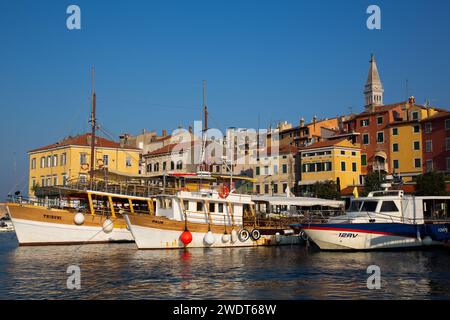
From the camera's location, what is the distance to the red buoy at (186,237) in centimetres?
3456

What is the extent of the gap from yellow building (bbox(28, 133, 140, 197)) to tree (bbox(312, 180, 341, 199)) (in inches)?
927

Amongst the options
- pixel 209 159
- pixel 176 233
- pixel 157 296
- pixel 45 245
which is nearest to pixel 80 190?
pixel 45 245

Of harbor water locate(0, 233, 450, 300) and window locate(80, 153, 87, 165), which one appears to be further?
window locate(80, 153, 87, 165)

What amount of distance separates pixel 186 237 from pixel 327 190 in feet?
108

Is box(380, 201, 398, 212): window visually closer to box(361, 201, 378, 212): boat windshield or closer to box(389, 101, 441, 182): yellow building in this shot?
box(361, 201, 378, 212): boat windshield

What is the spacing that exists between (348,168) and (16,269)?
5166 cm

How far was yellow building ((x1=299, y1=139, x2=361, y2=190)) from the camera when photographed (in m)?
69.2

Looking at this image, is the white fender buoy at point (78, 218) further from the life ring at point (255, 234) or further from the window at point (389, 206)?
the window at point (389, 206)

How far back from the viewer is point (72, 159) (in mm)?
71938

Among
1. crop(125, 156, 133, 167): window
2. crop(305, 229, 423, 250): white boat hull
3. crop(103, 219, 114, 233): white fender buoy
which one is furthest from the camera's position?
crop(125, 156, 133, 167): window

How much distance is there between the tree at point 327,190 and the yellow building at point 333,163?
1.91 metres

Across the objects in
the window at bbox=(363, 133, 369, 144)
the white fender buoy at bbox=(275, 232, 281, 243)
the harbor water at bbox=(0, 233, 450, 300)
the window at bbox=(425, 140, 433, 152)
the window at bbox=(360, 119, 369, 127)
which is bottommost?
the harbor water at bbox=(0, 233, 450, 300)

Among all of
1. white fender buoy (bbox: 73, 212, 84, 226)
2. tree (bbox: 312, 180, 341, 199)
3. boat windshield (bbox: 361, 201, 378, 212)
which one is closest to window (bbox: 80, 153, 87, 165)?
tree (bbox: 312, 180, 341, 199)

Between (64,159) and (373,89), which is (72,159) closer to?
(64,159)
